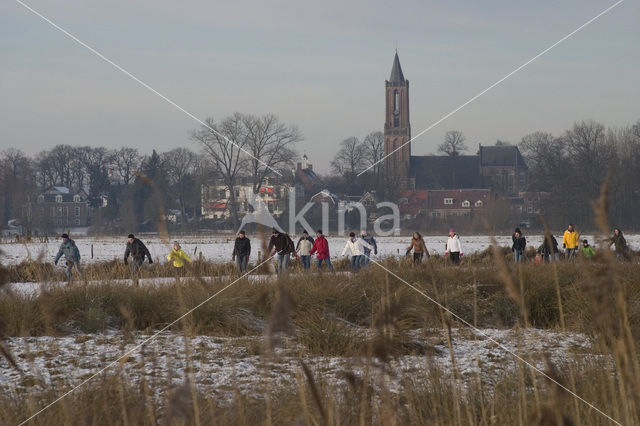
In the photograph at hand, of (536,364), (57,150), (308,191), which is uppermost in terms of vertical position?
(57,150)

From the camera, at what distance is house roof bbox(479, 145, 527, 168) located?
347 feet

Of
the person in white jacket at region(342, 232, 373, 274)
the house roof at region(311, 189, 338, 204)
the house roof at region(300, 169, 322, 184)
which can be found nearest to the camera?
the person in white jacket at region(342, 232, 373, 274)

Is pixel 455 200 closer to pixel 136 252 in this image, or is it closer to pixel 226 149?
pixel 226 149

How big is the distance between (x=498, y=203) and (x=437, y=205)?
14.2 m

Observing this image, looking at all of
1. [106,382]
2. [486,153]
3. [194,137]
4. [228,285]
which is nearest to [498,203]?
[486,153]

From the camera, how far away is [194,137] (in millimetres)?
31312

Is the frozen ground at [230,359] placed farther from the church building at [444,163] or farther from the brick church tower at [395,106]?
the brick church tower at [395,106]

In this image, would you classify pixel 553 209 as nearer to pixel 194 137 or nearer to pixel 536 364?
pixel 194 137

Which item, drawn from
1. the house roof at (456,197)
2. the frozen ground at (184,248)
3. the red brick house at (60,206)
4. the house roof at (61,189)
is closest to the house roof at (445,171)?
the house roof at (456,197)

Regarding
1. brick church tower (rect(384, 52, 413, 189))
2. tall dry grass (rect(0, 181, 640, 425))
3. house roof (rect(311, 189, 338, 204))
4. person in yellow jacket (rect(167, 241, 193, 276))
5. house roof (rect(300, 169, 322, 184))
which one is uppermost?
brick church tower (rect(384, 52, 413, 189))

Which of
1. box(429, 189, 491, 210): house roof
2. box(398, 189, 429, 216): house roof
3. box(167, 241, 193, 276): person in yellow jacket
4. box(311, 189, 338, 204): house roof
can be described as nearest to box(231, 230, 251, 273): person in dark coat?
box(167, 241, 193, 276): person in yellow jacket

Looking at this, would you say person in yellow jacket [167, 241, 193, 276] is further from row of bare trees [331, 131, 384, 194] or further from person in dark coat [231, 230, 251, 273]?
row of bare trees [331, 131, 384, 194]

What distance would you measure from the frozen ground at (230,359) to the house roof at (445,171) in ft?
288

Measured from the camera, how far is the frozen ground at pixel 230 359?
20.5 feet
